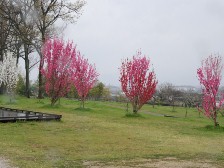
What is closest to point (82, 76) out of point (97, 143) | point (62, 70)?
point (62, 70)

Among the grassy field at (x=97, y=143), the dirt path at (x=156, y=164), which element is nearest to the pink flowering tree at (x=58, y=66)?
the grassy field at (x=97, y=143)

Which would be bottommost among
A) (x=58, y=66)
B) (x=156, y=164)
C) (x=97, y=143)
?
(x=156, y=164)

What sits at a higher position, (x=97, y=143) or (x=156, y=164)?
(x=97, y=143)

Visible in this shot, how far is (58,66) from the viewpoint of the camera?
97.3 ft

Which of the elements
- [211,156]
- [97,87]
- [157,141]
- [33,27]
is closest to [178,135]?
[157,141]

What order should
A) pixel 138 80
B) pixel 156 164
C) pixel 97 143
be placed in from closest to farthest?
pixel 156 164, pixel 97 143, pixel 138 80

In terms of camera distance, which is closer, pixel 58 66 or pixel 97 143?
pixel 97 143

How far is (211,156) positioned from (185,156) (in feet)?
3.28

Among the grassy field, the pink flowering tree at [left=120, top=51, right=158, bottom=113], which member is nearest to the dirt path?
the grassy field

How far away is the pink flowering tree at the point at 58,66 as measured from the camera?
29.6 meters

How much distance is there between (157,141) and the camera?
15.2 meters

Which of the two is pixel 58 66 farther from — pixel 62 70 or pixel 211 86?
pixel 211 86

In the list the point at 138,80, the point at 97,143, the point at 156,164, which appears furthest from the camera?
the point at 138,80

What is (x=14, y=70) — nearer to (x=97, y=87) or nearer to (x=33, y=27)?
(x=33, y=27)
